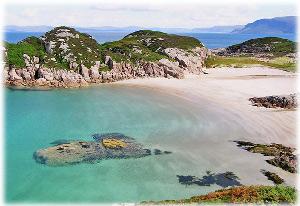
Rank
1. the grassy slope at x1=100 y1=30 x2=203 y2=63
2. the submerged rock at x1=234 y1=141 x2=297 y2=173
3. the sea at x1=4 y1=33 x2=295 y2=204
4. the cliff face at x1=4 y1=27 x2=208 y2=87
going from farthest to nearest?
the grassy slope at x1=100 y1=30 x2=203 y2=63
the cliff face at x1=4 y1=27 x2=208 y2=87
the submerged rock at x1=234 y1=141 x2=297 y2=173
the sea at x1=4 y1=33 x2=295 y2=204

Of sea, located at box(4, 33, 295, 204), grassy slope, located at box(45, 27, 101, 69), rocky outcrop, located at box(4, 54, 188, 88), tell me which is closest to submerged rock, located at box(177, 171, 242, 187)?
sea, located at box(4, 33, 295, 204)

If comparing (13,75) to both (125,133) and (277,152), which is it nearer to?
(125,133)

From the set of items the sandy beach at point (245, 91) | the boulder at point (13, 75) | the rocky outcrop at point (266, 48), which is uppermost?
the rocky outcrop at point (266, 48)

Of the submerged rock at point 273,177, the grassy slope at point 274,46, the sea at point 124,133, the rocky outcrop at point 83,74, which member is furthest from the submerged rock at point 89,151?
the grassy slope at point 274,46

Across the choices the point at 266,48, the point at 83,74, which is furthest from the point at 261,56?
the point at 83,74

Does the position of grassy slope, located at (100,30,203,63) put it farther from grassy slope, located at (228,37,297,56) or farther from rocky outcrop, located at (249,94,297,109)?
grassy slope, located at (228,37,297,56)

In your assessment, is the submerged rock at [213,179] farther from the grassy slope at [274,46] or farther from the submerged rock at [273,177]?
the grassy slope at [274,46]

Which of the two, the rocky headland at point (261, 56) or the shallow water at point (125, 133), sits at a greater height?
the rocky headland at point (261, 56)
